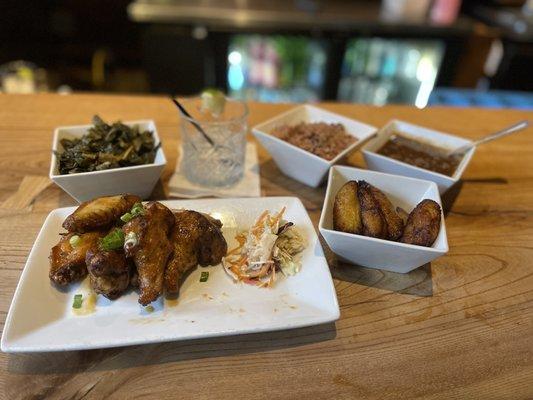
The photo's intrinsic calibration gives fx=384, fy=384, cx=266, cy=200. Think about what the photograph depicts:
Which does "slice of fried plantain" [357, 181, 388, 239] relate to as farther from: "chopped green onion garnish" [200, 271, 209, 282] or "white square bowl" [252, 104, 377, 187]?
"chopped green onion garnish" [200, 271, 209, 282]

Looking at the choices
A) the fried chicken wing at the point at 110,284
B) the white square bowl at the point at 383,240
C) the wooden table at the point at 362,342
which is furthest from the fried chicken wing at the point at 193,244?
the white square bowl at the point at 383,240

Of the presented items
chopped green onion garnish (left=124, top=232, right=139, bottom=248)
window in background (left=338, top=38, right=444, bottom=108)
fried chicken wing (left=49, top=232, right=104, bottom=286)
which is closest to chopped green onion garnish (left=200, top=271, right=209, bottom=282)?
chopped green onion garnish (left=124, top=232, right=139, bottom=248)

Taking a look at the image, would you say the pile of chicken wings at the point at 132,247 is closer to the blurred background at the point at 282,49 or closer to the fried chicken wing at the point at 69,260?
the fried chicken wing at the point at 69,260

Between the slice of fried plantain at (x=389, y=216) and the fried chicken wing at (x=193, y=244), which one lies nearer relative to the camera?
the fried chicken wing at (x=193, y=244)

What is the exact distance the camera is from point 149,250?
3.94 feet

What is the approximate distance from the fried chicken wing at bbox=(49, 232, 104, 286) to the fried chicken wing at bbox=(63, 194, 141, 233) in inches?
1.5

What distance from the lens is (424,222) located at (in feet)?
4.40

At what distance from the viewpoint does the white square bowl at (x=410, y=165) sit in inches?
65.3

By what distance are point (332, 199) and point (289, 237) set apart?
26cm

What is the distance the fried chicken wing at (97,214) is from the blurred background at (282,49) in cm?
316

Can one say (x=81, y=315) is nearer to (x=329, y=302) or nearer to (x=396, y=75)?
(x=329, y=302)

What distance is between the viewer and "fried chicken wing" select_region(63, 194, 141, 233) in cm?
126

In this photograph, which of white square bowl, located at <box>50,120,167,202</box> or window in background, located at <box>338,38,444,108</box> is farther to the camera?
window in background, located at <box>338,38,444,108</box>

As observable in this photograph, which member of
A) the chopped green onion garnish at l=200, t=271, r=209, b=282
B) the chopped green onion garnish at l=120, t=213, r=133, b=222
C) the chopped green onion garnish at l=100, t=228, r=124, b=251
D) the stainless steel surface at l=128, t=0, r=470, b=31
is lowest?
the chopped green onion garnish at l=200, t=271, r=209, b=282
